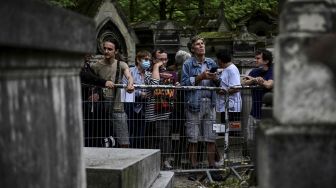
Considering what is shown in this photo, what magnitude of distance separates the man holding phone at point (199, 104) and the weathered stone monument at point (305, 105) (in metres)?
5.89

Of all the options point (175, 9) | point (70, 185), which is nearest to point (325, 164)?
point (70, 185)

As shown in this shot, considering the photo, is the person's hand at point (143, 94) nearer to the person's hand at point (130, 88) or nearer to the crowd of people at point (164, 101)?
the crowd of people at point (164, 101)

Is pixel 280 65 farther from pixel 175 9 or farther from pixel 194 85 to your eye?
pixel 175 9

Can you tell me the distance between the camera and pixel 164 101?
8.80 m

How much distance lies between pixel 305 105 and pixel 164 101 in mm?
5864

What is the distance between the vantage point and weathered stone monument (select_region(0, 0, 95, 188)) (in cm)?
260

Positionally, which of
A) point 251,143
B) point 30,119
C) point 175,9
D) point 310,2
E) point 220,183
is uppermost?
point 175,9

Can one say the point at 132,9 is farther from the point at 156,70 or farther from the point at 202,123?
the point at 202,123

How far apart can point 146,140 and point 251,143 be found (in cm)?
162

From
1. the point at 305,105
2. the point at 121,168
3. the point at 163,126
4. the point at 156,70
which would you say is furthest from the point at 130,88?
the point at 305,105

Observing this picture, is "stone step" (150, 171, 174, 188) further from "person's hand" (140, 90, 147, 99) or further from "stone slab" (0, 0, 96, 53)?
"stone slab" (0, 0, 96, 53)

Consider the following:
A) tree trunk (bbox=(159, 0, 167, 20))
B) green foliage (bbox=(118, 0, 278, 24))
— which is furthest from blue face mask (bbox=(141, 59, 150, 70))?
tree trunk (bbox=(159, 0, 167, 20))

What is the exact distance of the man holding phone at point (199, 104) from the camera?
892 centimetres

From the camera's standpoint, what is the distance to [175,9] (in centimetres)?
2884
